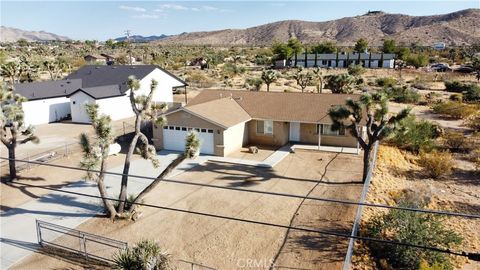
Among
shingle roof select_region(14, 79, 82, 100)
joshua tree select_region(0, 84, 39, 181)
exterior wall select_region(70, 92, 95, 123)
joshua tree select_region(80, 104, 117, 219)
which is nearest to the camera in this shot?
joshua tree select_region(80, 104, 117, 219)

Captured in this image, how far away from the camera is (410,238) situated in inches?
540

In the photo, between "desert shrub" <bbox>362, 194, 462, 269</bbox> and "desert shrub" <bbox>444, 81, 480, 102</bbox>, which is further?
"desert shrub" <bbox>444, 81, 480, 102</bbox>

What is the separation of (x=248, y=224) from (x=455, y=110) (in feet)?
106

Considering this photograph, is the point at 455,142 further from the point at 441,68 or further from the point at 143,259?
the point at 441,68

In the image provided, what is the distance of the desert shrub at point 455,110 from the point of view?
125 feet

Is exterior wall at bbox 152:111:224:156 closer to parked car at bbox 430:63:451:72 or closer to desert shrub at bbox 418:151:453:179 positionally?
desert shrub at bbox 418:151:453:179

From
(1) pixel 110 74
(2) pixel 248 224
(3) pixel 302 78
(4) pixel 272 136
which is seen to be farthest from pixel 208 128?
(3) pixel 302 78

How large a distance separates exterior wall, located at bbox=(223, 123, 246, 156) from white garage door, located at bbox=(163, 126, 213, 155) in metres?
1.07

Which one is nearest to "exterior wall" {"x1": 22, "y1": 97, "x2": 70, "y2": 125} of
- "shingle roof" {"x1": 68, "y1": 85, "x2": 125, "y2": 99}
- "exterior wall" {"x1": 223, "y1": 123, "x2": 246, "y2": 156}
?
"shingle roof" {"x1": 68, "y1": 85, "x2": 125, "y2": 99}

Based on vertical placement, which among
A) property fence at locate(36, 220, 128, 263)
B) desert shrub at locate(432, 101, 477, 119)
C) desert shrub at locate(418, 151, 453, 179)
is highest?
desert shrub at locate(432, 101, 477, 119)

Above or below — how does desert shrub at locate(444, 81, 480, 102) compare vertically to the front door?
above

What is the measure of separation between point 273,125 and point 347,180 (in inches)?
347

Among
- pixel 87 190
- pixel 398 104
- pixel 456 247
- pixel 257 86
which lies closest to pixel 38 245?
pixel 87 190

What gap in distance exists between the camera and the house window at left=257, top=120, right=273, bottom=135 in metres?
28.6
